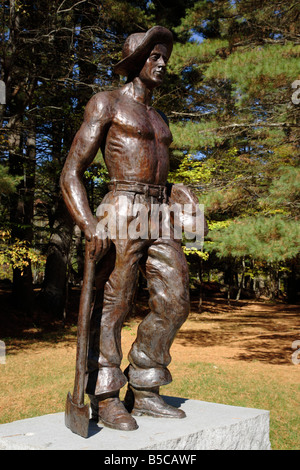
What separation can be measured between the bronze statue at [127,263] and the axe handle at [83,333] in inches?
1.1

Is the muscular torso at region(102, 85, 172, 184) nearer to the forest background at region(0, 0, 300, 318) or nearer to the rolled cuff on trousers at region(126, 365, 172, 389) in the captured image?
Answer: the rolled cuff on trousers at region(126, 365, 172, 389)

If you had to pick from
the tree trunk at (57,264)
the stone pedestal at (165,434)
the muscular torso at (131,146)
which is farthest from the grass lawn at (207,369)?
the muscular torso at (131,146)

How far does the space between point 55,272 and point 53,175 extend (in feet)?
10.4

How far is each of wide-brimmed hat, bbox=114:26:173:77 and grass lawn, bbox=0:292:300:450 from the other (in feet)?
13.0

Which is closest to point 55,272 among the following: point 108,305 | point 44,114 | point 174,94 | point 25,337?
point 25,337

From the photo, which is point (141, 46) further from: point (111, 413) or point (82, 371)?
point (111, 413)

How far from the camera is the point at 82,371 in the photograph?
2973 millimetres

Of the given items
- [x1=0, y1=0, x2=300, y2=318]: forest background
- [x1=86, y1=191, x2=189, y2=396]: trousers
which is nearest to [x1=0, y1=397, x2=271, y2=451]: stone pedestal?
[x1=86, y1=191, x2=189, y2=396]: trousers

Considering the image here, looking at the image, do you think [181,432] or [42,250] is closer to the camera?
[181,432]

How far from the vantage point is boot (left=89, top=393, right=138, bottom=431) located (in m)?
3.01

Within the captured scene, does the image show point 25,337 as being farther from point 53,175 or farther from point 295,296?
point 295,296

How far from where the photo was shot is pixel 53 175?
14.0 m

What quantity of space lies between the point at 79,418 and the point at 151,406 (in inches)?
27.0

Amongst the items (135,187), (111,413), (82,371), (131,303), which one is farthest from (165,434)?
(135,187)
